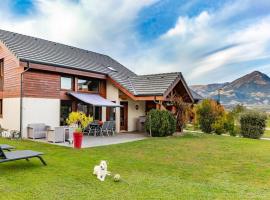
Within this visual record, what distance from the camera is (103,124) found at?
2194 centimetres

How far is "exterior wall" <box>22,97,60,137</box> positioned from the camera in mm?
19500

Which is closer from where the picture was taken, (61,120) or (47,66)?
(47,66)

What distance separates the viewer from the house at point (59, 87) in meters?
19.8

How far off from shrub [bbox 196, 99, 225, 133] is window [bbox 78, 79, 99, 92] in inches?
474

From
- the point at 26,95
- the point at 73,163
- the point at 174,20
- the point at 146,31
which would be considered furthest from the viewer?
the point at 146,31

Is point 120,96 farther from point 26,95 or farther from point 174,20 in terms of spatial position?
point 174,20

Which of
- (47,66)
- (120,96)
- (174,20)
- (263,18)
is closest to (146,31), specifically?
(174,20)

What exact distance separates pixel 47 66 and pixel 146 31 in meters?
16.2

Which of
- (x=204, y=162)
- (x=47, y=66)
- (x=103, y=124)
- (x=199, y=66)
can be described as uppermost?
(x=199, y=66)

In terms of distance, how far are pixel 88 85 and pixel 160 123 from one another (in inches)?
348

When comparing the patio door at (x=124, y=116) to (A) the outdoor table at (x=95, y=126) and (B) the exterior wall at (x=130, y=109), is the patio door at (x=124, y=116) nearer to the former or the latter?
(B) the exterior wall at (x=130, y=109)

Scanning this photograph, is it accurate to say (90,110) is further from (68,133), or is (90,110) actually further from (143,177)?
(143,177)

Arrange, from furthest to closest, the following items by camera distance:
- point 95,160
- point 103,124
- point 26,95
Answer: point 103,124 → point 26,95 → point 95,160

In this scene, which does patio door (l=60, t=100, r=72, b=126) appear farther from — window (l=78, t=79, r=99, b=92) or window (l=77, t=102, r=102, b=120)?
window (l=78, t=79, r=99, b=92)
